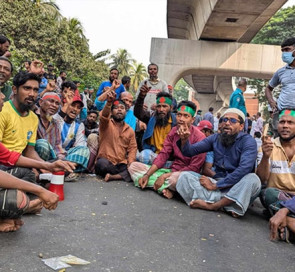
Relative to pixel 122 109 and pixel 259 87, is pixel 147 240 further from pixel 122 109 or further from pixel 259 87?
pixel 259 87

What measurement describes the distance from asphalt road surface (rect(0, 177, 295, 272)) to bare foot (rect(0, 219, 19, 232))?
1.9 inches

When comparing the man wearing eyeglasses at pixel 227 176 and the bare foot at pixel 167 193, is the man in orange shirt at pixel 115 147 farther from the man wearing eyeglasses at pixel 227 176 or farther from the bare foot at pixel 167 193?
the man wearing eyeglasses at pixel 227 176

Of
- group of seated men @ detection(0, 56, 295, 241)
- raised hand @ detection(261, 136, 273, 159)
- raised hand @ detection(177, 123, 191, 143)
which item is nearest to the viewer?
group of seated men @ detection(0, 56, 295, 241)

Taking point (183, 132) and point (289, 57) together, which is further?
point (289, 57)

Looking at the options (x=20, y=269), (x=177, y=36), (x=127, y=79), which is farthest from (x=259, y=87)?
(x=20, y=269)

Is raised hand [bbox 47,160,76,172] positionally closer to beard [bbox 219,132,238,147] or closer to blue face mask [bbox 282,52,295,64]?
beard [bbox 219,132,238,147]

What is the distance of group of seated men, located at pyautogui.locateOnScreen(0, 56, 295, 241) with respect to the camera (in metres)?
3.13

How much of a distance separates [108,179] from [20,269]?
300 centimetres

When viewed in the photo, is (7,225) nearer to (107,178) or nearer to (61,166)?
(61,166)

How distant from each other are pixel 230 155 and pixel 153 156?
157 centimetres

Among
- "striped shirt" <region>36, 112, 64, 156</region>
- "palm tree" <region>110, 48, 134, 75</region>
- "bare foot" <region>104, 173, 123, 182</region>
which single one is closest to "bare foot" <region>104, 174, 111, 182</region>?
"bare foot" <region>104, 173, 123, 182</region>

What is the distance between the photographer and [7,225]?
104 inches

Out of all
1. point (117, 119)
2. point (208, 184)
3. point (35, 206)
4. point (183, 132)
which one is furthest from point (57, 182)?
point (117, 119)

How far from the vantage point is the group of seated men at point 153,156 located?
10.3ft
